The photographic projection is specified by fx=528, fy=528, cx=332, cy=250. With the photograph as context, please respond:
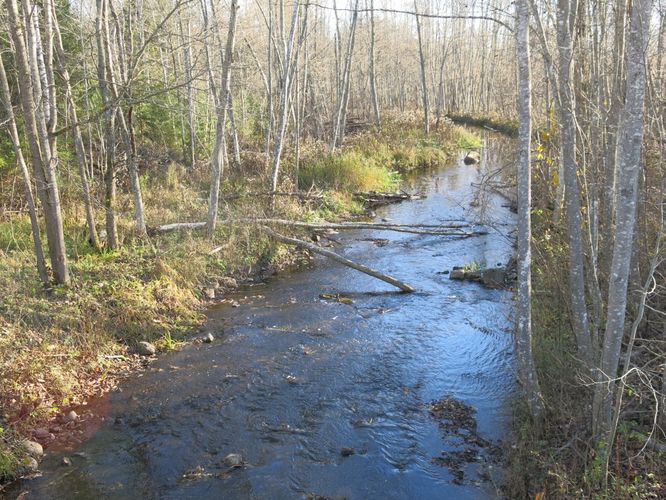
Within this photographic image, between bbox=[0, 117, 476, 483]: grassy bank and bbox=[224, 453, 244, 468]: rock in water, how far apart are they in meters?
2.14

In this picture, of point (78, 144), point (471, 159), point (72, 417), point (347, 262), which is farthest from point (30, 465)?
point (471, 159)

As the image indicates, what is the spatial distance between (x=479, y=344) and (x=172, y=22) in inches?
590

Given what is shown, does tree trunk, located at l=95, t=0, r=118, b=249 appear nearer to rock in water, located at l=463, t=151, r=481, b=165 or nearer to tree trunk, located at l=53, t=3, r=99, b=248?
tree trunk, located at l=53, t=3, r=99, b=248

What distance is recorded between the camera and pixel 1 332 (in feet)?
23.3

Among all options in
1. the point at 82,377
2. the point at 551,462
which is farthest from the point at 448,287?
the point at 82,377

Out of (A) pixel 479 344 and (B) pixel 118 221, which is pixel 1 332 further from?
(A) pixel 479 344

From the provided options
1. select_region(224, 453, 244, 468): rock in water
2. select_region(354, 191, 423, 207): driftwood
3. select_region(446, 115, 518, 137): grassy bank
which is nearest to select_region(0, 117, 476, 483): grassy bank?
select_region(354, 191, 423, 207): driftwood

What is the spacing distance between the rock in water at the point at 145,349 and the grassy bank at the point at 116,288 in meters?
0.13

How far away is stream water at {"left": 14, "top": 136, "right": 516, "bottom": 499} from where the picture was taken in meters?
5.32

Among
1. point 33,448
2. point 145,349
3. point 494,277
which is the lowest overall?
point 33,448

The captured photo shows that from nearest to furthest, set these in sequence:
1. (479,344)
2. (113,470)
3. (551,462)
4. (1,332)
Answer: (551,462) → (113,470) → (1,332) → (479,344)

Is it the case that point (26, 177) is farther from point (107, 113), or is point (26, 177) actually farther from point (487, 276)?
point (487, 276)

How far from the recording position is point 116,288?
29.1 feet

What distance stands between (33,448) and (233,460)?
2231 mm
